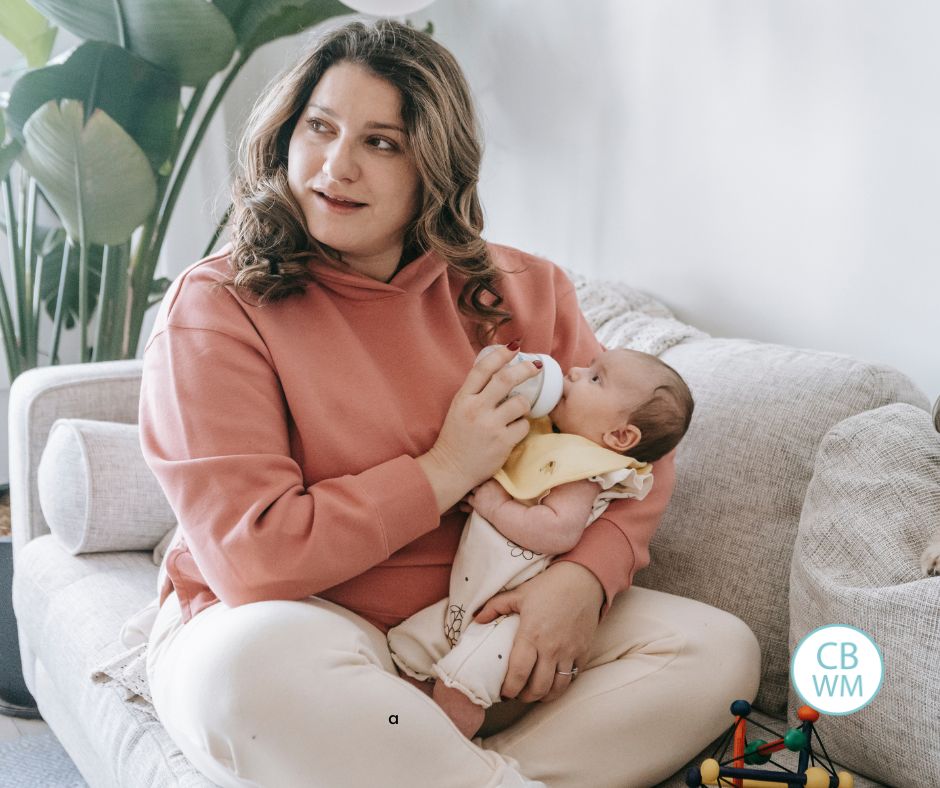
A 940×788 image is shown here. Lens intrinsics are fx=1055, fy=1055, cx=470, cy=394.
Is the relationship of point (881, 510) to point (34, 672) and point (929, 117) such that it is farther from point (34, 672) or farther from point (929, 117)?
point (34, 672)

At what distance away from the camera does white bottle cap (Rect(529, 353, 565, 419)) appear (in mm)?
1333

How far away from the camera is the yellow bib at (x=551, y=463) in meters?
1.25

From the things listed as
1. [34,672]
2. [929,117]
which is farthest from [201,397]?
[929,117]

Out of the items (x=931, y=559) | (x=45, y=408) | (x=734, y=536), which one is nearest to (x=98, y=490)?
(x=45, y=408)

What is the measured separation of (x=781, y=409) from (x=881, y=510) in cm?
26

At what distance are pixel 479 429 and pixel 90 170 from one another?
4.41ft

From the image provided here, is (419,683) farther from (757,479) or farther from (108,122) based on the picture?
(108,122)

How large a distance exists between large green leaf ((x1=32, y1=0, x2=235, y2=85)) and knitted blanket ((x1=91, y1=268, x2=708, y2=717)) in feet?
3.15

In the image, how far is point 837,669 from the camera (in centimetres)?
66

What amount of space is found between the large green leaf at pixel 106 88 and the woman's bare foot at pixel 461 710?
1656mm

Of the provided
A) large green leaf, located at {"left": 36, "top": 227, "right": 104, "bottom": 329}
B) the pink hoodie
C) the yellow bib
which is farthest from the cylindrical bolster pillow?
large green leaf, located at {"left": 36, "top": 227, "right": 104, "bottom": 329}

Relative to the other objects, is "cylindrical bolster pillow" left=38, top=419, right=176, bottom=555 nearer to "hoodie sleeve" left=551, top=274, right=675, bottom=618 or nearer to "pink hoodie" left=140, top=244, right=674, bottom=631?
"pink hoodie" left=140, top=244, right=674, bottom=631

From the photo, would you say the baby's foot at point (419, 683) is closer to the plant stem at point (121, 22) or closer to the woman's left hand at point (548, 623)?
the woman's left hand at point (548, 623)

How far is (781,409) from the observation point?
56.8 inches
